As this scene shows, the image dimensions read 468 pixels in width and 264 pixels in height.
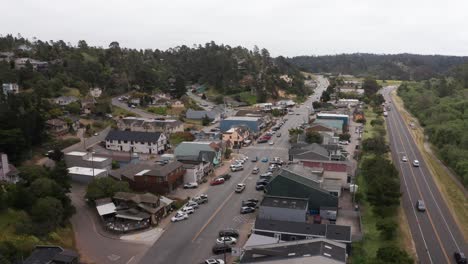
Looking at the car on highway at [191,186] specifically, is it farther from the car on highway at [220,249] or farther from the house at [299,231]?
the car on highway at [220,249]

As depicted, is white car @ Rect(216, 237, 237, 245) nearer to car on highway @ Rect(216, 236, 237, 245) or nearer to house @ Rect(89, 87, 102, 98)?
car on highway @ Rect(216, 236, 237, 245)

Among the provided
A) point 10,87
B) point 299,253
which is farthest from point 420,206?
point 10,87

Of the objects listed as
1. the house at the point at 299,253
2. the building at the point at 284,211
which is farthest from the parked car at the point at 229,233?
the house at the point at 299,253

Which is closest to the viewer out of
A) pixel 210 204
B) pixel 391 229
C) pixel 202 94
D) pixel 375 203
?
pixel 391 229

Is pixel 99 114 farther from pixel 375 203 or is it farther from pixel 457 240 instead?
pixel 457 240

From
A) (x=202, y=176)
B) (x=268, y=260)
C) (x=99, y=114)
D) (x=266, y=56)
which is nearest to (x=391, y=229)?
(x=268, y=260)

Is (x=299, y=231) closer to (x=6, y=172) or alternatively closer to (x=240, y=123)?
(x=6, y=172)
